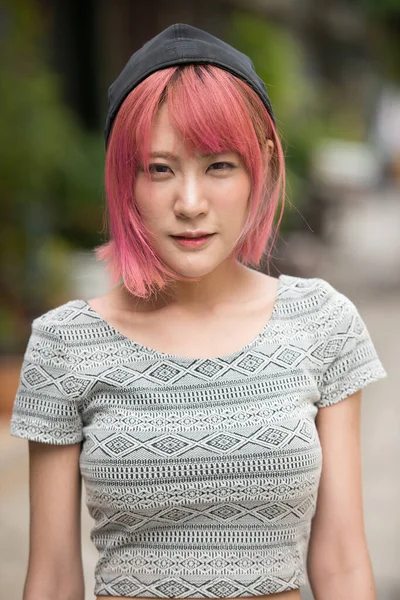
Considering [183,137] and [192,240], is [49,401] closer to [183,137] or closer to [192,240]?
[192,240]

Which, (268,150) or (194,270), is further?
(268,150)

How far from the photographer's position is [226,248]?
6.84ft

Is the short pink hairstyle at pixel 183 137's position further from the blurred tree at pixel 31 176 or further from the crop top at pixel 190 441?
the blurred tree at pixel 31 176

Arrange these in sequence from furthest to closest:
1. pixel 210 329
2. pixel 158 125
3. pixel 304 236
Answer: pixel 304 236, pixel 210 329, pixel 158 125

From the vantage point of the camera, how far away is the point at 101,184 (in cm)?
727

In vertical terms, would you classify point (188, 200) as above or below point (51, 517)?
above

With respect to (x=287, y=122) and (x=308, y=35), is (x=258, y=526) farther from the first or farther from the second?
(x=308, y=35)

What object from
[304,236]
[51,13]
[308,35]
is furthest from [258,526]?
[308,35]

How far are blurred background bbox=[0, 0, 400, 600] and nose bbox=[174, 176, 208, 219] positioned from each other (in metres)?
0.44

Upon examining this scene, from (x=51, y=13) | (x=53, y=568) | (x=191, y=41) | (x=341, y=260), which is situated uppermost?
(x=51, y=13)

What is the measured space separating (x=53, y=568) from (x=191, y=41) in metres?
1.15

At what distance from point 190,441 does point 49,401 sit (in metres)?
0.31

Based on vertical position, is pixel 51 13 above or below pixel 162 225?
above

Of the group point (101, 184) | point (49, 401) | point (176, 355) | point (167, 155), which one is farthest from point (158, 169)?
point (101, 184)
